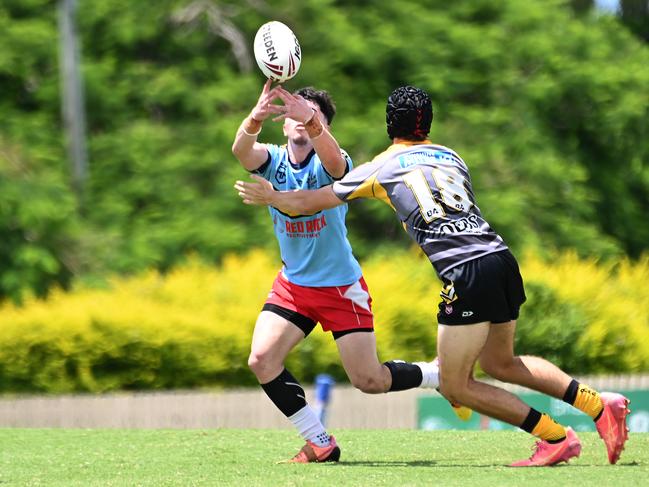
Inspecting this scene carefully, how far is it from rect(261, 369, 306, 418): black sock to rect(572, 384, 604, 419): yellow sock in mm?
1533

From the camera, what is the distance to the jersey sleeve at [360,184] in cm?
689

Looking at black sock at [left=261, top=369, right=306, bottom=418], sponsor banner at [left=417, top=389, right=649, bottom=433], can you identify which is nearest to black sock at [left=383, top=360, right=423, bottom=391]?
black sock at [left=261, top=369, right=306, bottom=418]

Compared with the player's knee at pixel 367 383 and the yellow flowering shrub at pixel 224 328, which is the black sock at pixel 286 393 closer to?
the player's knee at pixel 367 383

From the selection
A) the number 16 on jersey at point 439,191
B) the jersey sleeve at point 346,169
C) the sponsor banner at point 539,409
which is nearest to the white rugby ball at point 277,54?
the jersey sleeve at point 346,169

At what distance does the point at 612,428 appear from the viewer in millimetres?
7031

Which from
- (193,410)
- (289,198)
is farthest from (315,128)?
(193,410)

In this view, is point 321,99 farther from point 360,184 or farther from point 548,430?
point 548,430

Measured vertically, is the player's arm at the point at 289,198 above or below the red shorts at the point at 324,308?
above

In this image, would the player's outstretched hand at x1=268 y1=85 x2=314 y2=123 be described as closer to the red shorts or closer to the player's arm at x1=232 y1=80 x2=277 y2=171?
the player's arm at x1=232 y1=80 x2=277 y2=171

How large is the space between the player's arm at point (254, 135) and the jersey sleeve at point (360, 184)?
633mm

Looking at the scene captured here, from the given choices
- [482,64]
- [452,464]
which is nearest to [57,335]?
[452,464]

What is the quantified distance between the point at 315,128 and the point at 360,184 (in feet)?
1.62

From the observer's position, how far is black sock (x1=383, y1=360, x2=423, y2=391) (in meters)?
7.75

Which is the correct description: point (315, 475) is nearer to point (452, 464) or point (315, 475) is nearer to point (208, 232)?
point (452, 464)
